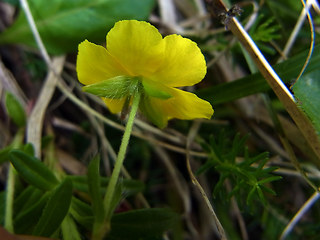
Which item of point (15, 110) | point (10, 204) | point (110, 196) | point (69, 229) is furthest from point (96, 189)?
point (15, 110)

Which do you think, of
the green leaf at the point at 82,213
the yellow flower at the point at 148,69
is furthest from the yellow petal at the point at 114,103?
the green leaf at the point at 82,213

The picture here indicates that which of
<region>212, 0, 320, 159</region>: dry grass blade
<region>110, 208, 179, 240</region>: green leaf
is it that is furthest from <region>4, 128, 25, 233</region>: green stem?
<region>212, 0, 320, 159</region>: dry grass blade

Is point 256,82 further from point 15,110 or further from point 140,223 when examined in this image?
point 15,110

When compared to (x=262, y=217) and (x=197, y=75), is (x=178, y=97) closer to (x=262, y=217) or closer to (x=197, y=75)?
(x=197, y=75)

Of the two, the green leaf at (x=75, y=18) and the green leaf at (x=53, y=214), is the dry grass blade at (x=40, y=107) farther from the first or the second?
the green leaf at (x=53, y=214)

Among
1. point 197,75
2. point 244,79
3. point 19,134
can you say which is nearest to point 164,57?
point 197,75

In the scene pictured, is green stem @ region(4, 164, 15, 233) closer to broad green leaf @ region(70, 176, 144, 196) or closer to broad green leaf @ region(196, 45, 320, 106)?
broad green leaf @ region(70, 176, 144, 196)
